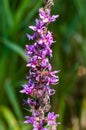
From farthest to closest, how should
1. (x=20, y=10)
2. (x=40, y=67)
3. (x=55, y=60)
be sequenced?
(x=55, y=60) < (x=20, y=10) < (x=40, y=67)

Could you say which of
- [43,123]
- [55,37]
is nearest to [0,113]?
[55,37]

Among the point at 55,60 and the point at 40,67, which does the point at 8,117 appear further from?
the point at 40,67

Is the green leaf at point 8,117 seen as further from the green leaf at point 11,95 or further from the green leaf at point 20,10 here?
the green leaf at point 20,10

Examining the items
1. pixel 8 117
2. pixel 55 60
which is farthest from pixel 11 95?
pixel 55 60

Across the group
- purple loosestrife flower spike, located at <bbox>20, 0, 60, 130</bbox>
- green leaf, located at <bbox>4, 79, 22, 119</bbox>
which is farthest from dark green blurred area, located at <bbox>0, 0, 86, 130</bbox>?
purple loosestrife flower spike, located at <bbox>20, 0, 60, 130</bbox>

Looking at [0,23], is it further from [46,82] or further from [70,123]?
[46,82]

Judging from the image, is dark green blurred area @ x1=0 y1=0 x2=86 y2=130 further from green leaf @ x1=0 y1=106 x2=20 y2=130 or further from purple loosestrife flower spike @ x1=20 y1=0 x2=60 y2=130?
purple loosestrife flower spike @ x1=20 y1=0 x2=60 y2=130

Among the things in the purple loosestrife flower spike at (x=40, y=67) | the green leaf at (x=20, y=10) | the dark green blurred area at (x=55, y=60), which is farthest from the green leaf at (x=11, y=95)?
the purple loosestrife flower spike at (x=40, y=67)

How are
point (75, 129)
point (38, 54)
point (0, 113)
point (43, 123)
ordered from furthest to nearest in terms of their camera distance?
1. point (75, 129)
2. point (0, 113)
3. point (43, 123)
4. point (38, 54)
